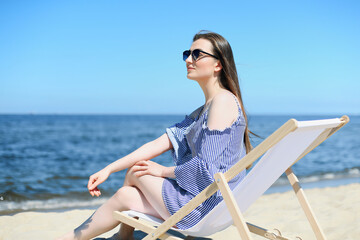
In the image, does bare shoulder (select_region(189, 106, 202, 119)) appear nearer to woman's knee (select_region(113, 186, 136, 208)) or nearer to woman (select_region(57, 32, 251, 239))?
woman (select_region(57, 32, 251, 239))

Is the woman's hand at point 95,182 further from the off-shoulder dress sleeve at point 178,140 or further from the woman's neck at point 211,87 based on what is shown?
the woman's neck at point 211,87

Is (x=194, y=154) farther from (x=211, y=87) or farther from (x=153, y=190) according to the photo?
(x=211, y=87)

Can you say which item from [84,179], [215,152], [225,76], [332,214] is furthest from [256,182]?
[84,179]

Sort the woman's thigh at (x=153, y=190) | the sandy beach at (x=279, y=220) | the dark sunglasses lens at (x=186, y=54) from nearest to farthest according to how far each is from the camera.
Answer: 1. the woman's thigh at (x=153, y=190)
2. the dark sunglasses lens at (x=186, y=54)
3. the sandy beach at (x=279, y=220)

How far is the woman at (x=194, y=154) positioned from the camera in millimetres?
2354

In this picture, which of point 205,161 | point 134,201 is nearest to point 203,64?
point 205,161

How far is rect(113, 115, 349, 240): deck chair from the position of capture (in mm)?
1830

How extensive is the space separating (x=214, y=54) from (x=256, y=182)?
100cm

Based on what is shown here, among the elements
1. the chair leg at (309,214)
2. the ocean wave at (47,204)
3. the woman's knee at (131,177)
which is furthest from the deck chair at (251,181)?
the ocean wave at (47,204)

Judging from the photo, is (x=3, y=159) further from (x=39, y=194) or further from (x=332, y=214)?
(x=332, y=214)

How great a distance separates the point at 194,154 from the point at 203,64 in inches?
25.4

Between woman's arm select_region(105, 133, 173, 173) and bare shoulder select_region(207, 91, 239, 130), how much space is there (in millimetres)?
583

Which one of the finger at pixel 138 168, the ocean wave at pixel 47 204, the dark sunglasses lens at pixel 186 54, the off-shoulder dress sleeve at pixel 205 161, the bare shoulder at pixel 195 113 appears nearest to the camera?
the off-shoulder dress sleeve at pixel 205 161

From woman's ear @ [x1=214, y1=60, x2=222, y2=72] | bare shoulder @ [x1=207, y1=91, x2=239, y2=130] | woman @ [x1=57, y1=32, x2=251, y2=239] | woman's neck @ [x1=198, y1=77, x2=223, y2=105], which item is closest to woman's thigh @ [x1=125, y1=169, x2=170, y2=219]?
woman @ [x1=57, y1=32, x2=251, y2=239]
